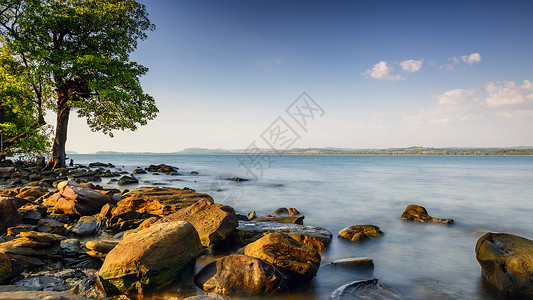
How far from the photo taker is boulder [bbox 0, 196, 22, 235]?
689 centimetres

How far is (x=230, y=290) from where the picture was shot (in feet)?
15.2

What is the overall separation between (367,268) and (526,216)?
12.7 meters

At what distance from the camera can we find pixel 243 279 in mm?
4711

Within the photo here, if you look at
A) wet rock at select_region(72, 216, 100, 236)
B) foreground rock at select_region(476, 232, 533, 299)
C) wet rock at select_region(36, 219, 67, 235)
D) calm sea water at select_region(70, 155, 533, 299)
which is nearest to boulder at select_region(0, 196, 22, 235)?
wet rock at select_region(36, 219, 67, 235)

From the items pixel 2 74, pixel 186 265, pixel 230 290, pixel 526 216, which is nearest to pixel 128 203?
pixel 186 265

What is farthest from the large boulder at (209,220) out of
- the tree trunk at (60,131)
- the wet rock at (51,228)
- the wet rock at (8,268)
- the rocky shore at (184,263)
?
the tree trunk at (60,131)

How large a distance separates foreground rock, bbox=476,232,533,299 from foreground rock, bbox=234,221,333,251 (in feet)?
11.7

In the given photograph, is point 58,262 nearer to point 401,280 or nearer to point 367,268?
point 367,268

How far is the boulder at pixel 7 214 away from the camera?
6.89 metres

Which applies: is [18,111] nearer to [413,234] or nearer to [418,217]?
[413,234]

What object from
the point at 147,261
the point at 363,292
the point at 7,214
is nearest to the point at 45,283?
the point at 147,261

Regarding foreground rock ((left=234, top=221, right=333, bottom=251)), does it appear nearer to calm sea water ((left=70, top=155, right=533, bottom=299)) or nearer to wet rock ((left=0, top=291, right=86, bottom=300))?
calm sea water ((left=70, top=155, right=533, bottom=299))

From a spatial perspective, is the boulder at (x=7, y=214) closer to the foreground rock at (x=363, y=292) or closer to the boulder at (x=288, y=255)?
the boulder at (x=288, y=255)

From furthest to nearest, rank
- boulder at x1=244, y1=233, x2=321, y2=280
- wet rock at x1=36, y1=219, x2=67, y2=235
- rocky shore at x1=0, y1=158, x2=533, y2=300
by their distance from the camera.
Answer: wet rock at x1=36, y1=219, x2=67, y2=235, boulder at x1=244, y1=233, x2=321, y2=280, rocky shore at x1=0, y1=158, x2=533, y2=300
